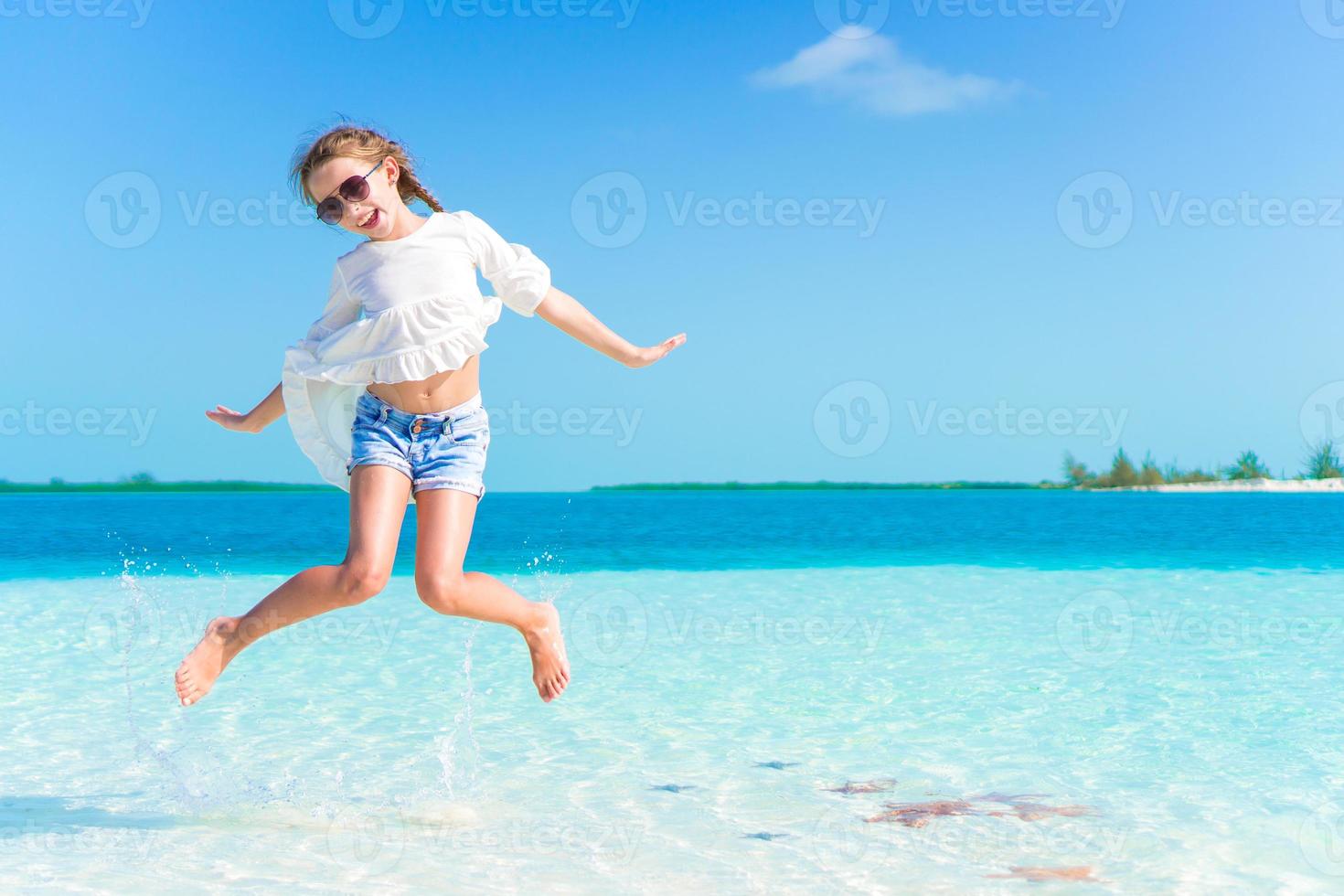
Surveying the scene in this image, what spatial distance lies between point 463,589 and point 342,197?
4.25 ft

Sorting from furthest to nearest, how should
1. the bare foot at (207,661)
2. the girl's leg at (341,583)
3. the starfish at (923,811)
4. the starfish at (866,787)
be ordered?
the starfish at (866,787)
the starfish at (923,811)
the bare foot at (207,661)
the girl's leg at (341,583)

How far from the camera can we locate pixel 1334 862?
11.1ft

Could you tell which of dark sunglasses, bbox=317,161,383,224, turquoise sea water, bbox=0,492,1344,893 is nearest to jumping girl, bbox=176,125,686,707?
dark sunglasses, bbox=317,161,383,224

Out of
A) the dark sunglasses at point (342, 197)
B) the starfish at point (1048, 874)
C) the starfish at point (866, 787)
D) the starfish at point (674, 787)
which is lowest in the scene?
the starfish at point (674, 787)

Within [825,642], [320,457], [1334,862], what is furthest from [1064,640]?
[320,457]

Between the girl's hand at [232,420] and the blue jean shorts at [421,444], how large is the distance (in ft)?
1.58

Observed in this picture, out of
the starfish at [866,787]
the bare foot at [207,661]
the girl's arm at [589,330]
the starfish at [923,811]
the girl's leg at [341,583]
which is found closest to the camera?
the girl's leg at [341,583]

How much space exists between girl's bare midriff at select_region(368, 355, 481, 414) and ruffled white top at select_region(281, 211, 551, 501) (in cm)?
6

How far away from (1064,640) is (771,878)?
221 inches

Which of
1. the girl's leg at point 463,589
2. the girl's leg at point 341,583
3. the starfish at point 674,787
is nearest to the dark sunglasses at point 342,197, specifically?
the girl's leg at point 341,583

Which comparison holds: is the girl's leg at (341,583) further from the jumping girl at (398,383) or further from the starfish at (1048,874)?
the starfish at (1048,874)

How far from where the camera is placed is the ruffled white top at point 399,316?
332cm

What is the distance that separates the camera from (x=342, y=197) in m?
3.34

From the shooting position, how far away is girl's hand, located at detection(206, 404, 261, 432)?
145 inches
